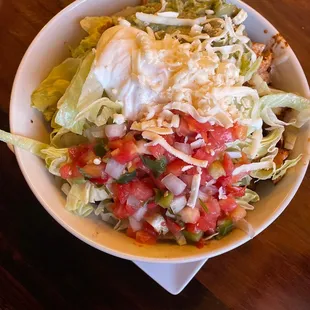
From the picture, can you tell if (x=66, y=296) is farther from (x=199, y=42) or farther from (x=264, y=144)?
(x=199, y=42)

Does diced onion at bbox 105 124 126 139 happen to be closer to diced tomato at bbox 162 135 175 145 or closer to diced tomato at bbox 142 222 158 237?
diced tomato at bbox 162 135 175 145

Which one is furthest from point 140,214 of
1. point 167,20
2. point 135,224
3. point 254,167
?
point 167,20

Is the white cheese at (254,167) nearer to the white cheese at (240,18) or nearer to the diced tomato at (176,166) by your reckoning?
the diced tomato at (176,166)

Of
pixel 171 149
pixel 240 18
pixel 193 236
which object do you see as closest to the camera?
pixel 171 149

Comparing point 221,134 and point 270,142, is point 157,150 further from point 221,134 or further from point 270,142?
point 270,142

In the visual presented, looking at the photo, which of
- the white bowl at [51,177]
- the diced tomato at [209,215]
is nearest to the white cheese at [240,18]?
the white bowl at [51,177]

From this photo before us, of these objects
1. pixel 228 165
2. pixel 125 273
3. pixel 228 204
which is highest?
pixel 228 165

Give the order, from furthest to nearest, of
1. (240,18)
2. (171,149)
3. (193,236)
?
(240,18) < (193,236) < (171,149)

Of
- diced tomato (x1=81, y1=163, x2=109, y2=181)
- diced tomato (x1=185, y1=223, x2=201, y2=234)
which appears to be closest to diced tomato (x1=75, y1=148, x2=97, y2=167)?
diced tomato (x1=81, y1=163, x2=109, y2=181)
